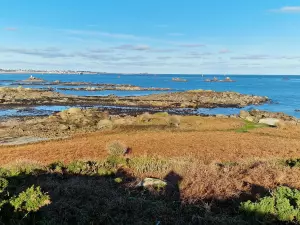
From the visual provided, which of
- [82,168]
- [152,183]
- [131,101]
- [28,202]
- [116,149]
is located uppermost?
[28,202]

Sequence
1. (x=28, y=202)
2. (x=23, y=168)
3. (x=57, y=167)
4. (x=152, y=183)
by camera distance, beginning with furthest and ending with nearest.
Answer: (x=57, y=167)
(x=23, y=168)
(x=152, y=183)
(x=28, y=202)

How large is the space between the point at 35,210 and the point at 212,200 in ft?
17.1

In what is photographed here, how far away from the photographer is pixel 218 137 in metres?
28.1

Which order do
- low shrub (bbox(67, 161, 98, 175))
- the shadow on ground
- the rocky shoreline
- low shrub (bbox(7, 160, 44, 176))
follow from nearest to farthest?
the shadow on ground → low shrub (bbox(7, 160, 44, 176)) → low shrub (bbox(67, 161, 98, 175)) → the rocky shoreline

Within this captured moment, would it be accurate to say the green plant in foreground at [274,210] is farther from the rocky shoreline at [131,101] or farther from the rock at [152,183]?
the rocky shoreline at [131,101]

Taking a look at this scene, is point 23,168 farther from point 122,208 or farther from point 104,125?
point 104,125

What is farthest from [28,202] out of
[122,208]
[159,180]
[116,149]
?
[116,149]

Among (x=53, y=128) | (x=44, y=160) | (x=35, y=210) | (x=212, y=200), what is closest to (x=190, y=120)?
(x=53, y=128)

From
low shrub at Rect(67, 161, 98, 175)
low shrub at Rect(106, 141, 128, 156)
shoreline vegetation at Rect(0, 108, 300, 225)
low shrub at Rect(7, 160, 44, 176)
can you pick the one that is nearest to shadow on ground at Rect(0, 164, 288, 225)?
shoreline vegetation at Rect(0, 108, 300, 225)

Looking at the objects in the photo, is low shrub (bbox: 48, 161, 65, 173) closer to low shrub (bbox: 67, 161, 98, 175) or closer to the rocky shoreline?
low shrub (bbox: 67, 161, 98, 175)

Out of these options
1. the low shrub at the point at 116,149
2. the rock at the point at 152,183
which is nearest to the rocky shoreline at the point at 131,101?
the low shrub at the point at 116,149

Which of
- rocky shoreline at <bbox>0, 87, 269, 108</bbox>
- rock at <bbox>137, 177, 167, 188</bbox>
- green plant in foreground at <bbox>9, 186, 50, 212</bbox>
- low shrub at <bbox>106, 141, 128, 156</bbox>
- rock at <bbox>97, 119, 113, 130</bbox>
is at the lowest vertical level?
rocky shoreline at <bbox>0, 87, 269, 108</bbox>

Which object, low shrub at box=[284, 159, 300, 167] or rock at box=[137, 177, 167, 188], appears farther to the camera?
low shrub at box=[284, 159, 300, 167]

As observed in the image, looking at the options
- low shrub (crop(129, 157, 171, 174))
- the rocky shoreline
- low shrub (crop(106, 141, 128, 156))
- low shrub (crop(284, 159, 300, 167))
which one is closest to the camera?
low shrub (crop(129, 157, 171, 174))
